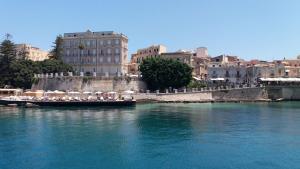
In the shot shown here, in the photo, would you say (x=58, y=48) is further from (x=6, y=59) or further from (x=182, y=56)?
(x=182, y=56)

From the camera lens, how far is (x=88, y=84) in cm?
7944

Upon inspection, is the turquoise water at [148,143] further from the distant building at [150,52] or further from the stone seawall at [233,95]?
the distant building at [150,52]

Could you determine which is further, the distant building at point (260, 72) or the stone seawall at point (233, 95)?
the distant building at point (260, 72)

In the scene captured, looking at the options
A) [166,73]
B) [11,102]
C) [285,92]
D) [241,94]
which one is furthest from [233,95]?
[11,102]

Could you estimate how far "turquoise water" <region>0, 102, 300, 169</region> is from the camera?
81.7 feet

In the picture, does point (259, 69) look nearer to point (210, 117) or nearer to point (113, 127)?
point (210, 117)

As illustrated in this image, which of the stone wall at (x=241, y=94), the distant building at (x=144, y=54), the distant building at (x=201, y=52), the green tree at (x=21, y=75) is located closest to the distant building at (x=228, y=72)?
the stone wall at (x=241, y=94)

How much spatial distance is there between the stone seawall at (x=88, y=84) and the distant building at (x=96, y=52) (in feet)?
42.2

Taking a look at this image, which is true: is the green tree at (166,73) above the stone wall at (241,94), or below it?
above

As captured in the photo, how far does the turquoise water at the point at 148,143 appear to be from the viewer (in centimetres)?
2489

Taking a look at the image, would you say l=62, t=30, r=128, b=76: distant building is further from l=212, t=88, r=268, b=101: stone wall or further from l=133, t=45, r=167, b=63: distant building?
l=212, t=88, r=268, b=101: stone wall

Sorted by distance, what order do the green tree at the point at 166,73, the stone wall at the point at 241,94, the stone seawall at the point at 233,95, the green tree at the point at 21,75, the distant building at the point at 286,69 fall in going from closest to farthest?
the stone seawall at the point at 233,95, the green tree at the point at 166,73, the green tree at the point at 21,75, the stone wall at the point at 241,94, the distant building at the point at 286,69

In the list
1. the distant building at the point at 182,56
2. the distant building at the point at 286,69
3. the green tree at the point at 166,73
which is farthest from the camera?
the distant building at the point at 182,56

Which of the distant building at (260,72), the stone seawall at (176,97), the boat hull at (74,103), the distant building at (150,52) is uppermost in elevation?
the distant building at (150,52)
